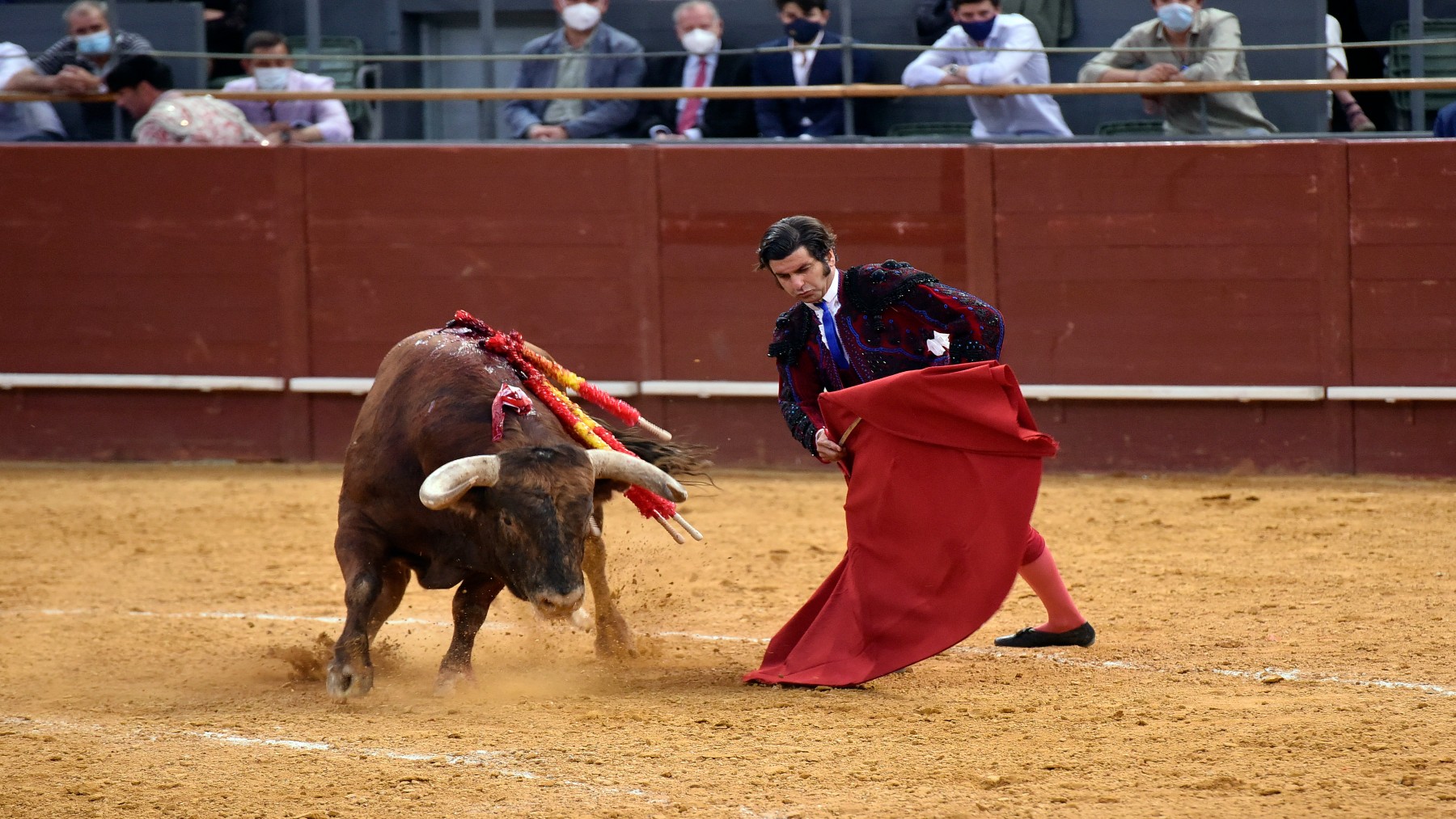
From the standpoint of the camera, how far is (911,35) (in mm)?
9047

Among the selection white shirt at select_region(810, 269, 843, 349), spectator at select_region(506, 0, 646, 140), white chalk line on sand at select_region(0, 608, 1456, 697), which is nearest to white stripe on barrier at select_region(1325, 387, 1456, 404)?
white chalk line on sand at select_region(0, 608, 1456, 697)

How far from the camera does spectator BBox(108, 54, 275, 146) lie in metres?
8.80

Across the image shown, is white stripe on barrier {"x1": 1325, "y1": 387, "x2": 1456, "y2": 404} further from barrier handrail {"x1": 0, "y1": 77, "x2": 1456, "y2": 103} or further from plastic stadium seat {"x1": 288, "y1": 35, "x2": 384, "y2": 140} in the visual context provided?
plastic stadium seat {"x1": 288, "y1": 35, "x2": 384, "y2": 140}

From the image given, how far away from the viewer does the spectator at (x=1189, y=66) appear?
7871mm

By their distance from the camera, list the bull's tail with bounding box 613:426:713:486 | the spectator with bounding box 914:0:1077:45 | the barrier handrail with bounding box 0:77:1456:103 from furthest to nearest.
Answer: the spectator with bounding box 914:0:1077:45 → the barrier handrail with bounding box 0:77:1456:103 → the bull's tail with bounding box 613:426:713:486

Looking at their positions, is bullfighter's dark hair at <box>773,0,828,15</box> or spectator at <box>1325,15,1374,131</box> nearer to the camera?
spectator at <box>1325,15,1374,131</box>

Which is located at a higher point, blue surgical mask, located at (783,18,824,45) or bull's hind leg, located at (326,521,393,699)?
blue surgical mask, located at (783,18,824,45)

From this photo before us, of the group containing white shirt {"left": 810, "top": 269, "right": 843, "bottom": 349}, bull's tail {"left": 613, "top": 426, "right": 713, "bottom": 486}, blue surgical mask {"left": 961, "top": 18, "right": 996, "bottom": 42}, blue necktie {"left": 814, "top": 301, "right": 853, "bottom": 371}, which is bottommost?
bull's tail {"left": 613, "top": 426, "right": 713, "bottom": 486}

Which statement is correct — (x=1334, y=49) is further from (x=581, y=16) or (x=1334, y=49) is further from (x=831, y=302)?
(x=831, y=302)

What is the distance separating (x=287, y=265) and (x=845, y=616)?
5496 millimetres

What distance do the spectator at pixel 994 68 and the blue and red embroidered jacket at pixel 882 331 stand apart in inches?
157

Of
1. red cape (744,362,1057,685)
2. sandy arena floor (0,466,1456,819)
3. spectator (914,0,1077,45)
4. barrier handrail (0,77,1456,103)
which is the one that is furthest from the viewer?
spectator (914,0,1077,45)

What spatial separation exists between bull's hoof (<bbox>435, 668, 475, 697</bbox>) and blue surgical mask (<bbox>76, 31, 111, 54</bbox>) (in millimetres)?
5898

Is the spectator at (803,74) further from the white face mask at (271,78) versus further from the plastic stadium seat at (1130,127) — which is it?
the white face mask at (271,78)
